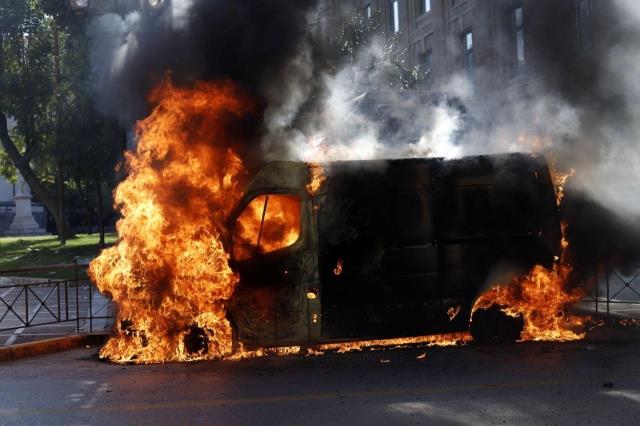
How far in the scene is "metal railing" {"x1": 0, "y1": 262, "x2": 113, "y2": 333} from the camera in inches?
408

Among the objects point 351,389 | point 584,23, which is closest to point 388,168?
point 351,389

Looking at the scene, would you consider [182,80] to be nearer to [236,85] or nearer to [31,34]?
[236,85]

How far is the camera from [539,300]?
8.87 metres

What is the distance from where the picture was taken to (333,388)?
255 inches

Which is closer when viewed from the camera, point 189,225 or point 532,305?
point 189,225

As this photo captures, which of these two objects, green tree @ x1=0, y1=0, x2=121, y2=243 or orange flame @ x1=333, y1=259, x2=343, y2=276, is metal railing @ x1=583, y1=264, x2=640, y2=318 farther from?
green tree @ x1=0, y1=0, x2=121, y2=243

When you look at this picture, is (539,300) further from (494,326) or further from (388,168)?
(388,168)

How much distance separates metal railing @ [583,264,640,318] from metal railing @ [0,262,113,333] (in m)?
7.38

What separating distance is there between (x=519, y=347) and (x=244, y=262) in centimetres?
343

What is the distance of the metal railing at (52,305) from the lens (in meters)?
10.4

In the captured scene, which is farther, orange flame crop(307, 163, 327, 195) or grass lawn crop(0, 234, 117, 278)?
grass lawn crop(0, 234, 117, 278)

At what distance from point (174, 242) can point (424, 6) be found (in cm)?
2186

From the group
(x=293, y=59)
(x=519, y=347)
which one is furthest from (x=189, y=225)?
(x=519, y=347)

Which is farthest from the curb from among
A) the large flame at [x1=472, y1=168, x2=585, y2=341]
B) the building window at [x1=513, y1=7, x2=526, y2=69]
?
the building window at [x1=513, y1=7, x2=526, y2=69]
